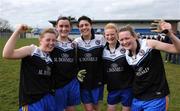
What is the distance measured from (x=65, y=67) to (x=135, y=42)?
59.5 inches

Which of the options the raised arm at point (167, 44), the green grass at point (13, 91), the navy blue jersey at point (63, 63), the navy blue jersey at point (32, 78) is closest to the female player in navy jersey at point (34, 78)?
the navy blue jersey at point (32, 78)

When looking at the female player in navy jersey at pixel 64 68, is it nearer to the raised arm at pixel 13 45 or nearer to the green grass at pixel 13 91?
the raised arm at pixel 13 45

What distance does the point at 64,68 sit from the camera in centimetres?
645

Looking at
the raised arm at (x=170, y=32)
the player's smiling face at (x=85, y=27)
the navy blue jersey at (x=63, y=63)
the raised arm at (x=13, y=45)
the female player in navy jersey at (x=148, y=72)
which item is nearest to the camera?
the raised arm at (x=170, y=32)

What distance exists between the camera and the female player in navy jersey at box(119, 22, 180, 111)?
5402 millimetres

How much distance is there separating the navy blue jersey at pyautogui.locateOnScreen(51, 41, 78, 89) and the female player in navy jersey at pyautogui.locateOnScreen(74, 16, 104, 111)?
0.66 ft

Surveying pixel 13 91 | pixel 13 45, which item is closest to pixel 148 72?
pixel 13 45

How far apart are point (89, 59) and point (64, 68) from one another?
0.53 meters

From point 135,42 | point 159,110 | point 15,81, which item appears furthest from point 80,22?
point 15,81

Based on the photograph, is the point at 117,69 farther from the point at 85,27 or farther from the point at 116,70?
the point at 85,27

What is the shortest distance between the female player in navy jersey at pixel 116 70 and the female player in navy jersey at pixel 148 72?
31.3 inches

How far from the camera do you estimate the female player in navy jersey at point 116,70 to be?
643 cm

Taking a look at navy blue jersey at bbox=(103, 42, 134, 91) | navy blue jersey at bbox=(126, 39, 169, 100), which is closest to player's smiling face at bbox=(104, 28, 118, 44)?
navy blue jersey at bbox=(103, 42, 134, 91)

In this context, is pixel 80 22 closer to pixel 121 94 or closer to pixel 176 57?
pixel 121 94
